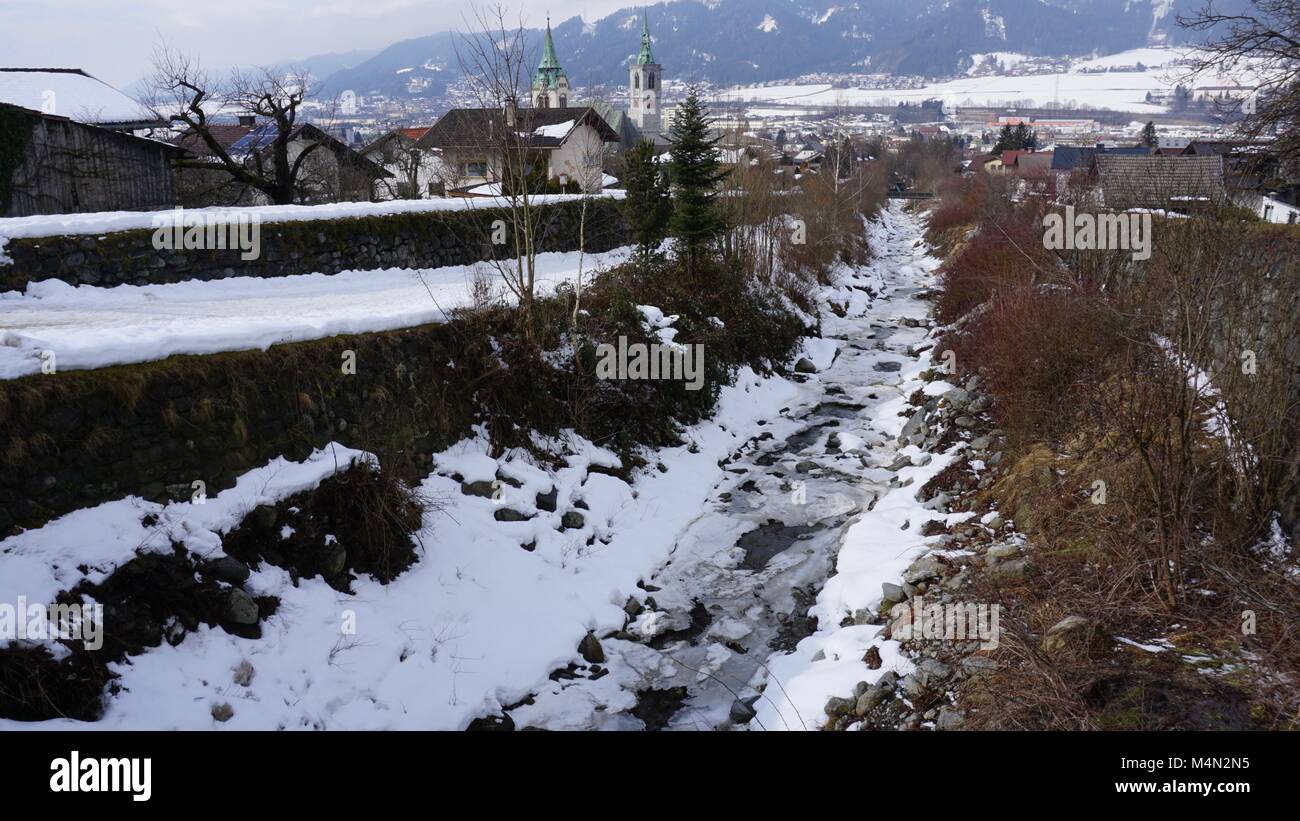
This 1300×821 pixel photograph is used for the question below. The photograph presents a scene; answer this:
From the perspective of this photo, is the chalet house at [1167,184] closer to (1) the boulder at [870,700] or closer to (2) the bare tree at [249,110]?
(1) the boulder at [870,700]

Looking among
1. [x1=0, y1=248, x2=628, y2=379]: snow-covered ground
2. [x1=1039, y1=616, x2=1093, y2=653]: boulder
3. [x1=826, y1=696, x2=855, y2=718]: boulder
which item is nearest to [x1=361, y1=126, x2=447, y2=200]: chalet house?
[x1=0, y1=248, x2=628, y2=379]: snow-covered ground

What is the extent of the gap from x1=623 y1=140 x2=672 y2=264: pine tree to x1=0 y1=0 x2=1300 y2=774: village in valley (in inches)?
69.8

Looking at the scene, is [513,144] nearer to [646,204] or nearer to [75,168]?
[646,204]

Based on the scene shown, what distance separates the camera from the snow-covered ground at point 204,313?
878 cm

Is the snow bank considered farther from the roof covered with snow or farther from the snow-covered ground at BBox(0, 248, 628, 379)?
the roof covered with snow

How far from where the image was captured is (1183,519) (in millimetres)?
8555

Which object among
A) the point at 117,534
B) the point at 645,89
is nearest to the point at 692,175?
the point at 117,534

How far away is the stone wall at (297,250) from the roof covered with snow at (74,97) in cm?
777

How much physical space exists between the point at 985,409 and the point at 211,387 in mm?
13605

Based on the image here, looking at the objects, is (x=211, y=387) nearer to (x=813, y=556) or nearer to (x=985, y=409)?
(x=813, y=556)

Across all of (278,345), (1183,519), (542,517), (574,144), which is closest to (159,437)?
(278,345)

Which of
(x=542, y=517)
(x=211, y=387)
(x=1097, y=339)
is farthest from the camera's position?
(x=1097, y=339)

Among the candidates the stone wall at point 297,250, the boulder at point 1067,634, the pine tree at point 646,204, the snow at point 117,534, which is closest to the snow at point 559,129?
the stone wall at point 297,250

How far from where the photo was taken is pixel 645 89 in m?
126
